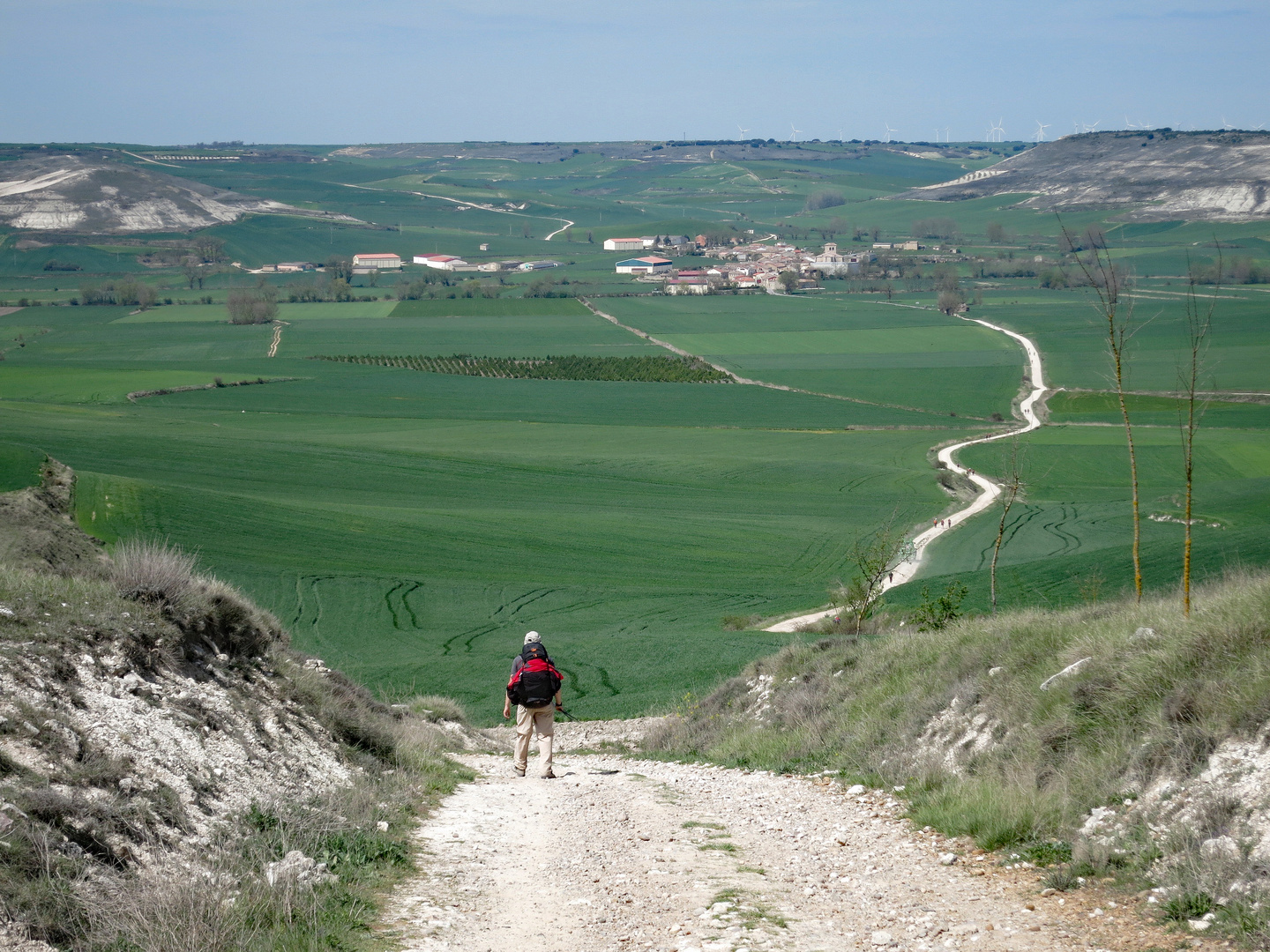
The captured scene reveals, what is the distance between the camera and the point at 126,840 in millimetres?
8102

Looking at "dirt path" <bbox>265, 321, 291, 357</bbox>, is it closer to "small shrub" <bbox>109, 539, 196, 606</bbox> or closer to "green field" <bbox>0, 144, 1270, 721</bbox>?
"green field" <bbox>0, 144, 1270, 721</bbox>

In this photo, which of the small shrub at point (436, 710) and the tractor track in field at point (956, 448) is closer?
the small shrub at point (436, 710)

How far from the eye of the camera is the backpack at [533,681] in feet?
50.2

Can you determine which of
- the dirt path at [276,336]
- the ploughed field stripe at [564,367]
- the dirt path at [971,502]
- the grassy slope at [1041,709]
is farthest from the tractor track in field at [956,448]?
the dirt path at [276,336]

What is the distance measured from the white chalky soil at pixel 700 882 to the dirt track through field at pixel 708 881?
0.7 inches

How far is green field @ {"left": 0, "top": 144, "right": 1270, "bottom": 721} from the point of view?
36219 millimetres

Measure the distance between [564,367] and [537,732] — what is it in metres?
99.7

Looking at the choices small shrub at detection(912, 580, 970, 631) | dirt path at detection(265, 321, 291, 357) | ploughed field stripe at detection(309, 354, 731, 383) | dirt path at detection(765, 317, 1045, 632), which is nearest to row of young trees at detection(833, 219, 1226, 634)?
small shrub at detection(912, 580, 970, 631)

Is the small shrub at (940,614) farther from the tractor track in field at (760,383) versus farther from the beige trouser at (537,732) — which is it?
the tractor track in field at (760,383)

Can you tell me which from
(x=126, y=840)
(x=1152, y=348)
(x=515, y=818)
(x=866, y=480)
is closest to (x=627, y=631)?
(x=515, y=818)

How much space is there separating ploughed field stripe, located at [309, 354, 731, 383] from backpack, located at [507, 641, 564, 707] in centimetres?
9152

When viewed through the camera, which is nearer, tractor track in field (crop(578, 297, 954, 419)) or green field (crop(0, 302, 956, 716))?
green field (crop(0, 302, 956, 716))

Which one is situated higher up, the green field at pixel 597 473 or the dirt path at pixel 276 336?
the dirt path at pixel 276 336

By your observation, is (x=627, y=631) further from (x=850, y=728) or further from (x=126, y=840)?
(x=126, y=840)
